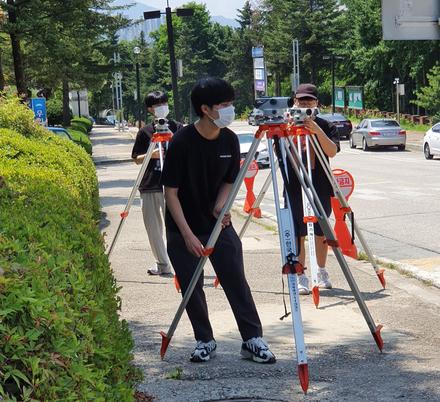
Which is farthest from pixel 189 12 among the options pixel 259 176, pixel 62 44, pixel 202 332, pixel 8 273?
pixel 8 273

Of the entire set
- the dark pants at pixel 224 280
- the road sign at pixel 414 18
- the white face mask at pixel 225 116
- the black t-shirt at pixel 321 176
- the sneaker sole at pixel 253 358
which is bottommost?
the sneaker sole at pixel 253 358

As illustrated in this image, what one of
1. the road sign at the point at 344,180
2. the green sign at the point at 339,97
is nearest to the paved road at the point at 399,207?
the road sign at the point at 344,180

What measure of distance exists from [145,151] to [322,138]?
2.28 meters

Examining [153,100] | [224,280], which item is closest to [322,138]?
[153,100]

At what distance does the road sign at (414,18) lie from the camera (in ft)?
23.6

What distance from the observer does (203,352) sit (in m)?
5.57

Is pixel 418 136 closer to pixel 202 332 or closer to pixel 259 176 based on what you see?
pixel 259 176

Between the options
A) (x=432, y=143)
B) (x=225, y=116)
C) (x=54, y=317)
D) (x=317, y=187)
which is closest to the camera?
(x=54, y=317)

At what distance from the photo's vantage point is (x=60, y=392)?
2.19m

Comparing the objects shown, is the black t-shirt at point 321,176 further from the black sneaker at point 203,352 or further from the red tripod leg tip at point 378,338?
the black sneaker at point 203,352

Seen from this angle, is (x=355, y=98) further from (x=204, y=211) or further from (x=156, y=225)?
(x=204, y=211)

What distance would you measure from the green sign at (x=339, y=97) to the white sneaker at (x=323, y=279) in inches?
2635

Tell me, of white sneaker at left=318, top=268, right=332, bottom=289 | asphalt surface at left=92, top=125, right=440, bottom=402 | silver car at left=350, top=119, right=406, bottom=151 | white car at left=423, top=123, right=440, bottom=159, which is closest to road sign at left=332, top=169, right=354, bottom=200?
asphalt surface at left=92, top=125, right=440, bottom=402

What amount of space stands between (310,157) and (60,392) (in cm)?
571
